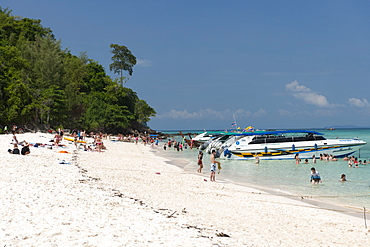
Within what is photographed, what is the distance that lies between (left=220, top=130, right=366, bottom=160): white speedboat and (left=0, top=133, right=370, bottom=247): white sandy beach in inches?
797

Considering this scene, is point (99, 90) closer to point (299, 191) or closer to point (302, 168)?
point (302, 168)

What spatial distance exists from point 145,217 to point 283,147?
27.9m

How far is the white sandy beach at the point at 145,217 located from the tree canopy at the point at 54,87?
34219 mm

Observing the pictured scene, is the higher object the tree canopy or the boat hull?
the tree canopy

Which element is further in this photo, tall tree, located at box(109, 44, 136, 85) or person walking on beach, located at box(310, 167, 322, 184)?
tall tree, located at box(109, 44, 136, 85)

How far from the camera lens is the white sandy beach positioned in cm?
673

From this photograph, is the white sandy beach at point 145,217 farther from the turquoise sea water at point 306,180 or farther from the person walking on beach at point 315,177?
the person walking on beach at point 315,177

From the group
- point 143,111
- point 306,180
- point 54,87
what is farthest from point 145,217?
point 143,111

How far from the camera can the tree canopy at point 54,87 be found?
145 feet

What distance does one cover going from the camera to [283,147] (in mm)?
34000

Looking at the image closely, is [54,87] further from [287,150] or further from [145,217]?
[145,217]

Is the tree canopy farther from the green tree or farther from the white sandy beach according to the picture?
the white sandy beach

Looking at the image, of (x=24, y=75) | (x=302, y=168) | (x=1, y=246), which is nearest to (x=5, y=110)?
(x=24, y=75)

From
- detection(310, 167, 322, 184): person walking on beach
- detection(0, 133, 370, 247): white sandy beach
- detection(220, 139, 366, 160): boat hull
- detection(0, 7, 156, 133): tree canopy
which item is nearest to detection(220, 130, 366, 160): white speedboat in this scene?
detection(220, 139, 366, 160): boat hull
